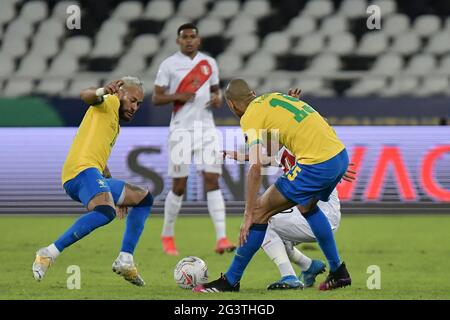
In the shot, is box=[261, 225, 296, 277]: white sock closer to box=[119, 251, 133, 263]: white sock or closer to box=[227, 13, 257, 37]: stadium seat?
box=[119, 251, 133, 263]: white sock

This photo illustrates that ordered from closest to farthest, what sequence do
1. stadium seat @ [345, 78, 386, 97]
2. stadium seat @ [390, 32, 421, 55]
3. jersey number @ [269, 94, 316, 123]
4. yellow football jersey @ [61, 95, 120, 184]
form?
jersey number @ [269, 94, 316, 123] < yellow football jersey @ [61, 95, 120, 184] < stadium seat @ [345, 78, 386, 97] < stadium seat @ [390, 32, 421, 55]

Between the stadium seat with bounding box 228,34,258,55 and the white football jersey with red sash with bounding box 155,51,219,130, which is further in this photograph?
the stadium seat with bounding box 228,34,258,55

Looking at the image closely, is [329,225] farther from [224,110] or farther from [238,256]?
[224,110]

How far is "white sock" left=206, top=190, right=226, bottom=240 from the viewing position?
10727mm

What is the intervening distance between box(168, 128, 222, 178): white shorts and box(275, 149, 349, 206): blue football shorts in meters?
3.50

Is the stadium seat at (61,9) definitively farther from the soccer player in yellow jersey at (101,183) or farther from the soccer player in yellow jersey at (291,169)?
the soccer player in yellow jersey at (291,169)

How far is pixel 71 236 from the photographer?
7.89m

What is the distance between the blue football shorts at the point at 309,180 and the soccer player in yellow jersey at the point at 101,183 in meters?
1.27

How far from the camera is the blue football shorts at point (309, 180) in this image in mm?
7496

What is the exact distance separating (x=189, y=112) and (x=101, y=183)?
10.5 ft

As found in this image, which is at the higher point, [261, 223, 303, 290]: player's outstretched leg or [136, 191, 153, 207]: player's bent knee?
[136, 191, 153, 207]: player's bent knee

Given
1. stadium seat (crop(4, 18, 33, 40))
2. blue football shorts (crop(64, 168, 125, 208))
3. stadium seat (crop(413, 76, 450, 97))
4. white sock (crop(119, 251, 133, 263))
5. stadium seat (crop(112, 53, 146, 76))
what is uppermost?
stadium seat (crop(4, 18, 33, 40))

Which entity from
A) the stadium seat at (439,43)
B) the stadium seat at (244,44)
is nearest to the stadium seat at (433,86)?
the stadium seat at (439,43)

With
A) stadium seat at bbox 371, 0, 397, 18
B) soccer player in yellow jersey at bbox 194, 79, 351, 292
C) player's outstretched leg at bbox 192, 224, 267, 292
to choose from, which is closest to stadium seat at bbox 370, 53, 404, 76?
stadium seat at bbox 371, 0, 397, 18
